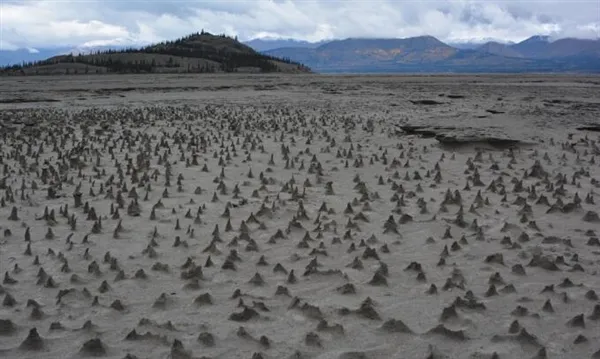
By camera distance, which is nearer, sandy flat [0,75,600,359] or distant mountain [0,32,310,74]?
sandy flat [0,75,600,359]

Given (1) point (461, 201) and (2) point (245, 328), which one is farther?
(1) point (461, 201)

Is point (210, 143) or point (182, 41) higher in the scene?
point (182, 41)

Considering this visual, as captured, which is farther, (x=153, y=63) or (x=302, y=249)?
(x=153, y=63)

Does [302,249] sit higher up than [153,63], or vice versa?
[153,63]

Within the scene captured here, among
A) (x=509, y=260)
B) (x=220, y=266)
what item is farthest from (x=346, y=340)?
(x=509, y=260)

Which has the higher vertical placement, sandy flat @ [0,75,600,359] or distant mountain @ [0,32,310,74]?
distant mountain @ [0,32,310,74]

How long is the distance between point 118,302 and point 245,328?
1161mm

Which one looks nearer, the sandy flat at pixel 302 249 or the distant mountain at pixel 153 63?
the sandy flat at pixel 302 249

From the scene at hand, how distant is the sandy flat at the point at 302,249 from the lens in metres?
4.26

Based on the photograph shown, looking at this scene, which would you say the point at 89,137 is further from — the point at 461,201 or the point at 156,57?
the point at 156,57

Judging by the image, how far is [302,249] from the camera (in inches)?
242

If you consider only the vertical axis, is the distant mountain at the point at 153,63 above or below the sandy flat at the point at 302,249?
above

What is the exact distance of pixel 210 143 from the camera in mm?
12898

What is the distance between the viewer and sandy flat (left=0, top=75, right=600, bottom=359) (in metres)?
4.26
